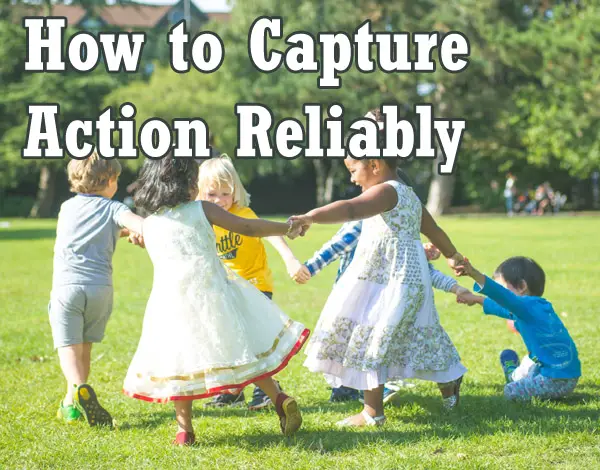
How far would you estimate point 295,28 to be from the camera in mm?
39219

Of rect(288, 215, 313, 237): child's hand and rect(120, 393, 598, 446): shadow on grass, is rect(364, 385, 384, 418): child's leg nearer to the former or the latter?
rect(120, 393, 598, 446): shadow on grass

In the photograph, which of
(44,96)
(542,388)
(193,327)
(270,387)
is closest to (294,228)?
(193,327)

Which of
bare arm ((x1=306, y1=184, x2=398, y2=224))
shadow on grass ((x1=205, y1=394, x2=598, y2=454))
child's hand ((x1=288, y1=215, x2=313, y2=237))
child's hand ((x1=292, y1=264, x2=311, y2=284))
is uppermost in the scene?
bare arm ((x1=306, y1=184, x2=398, y2=224))

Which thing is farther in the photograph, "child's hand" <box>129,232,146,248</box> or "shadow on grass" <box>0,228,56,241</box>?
"shadow on grass" <box>0,228,56,241</box>

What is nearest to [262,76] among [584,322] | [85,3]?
[85,3]

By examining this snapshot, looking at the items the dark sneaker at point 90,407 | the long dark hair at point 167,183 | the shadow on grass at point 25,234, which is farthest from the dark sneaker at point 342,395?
the shadow on grass at point 25,234

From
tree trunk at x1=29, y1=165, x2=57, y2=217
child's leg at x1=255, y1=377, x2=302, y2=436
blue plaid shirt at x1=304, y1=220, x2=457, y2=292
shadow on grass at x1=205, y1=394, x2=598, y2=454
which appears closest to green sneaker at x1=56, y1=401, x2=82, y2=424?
shadow on grass at x1=205, y1=394, x2=598, y2=454

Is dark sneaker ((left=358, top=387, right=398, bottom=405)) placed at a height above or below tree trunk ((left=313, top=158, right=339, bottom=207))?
below

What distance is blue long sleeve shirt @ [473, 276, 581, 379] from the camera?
5.16 meters

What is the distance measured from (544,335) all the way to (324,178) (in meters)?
41.9

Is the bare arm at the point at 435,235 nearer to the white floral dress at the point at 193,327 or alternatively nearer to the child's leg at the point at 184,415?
the white floral dress at the point at 193,327

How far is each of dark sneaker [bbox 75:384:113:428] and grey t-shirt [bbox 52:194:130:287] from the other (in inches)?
25.3

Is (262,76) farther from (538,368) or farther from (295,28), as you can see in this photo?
(538,368)

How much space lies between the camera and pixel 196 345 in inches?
169
